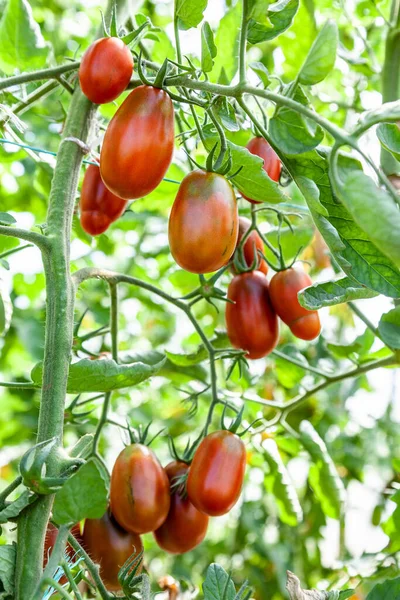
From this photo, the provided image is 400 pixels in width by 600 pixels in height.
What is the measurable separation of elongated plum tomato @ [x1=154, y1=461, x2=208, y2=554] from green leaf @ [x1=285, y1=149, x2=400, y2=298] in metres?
0.52

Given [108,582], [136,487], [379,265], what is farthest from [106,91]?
[108,582]

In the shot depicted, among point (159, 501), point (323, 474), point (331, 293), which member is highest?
point (331, 293)

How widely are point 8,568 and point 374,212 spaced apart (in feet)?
1.36

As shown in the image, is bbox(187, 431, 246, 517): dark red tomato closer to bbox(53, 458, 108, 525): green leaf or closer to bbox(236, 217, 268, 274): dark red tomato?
bbox(236, 217, 268, 274): dark red tomato

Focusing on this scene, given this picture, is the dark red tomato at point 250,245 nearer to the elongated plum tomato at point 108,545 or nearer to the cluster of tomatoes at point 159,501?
the cluster of tomatoes at point 159,501

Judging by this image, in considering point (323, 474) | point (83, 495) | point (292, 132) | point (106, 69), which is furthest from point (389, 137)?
point (323, 474)

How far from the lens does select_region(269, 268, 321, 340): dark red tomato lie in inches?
43.9

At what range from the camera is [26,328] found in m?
1.82

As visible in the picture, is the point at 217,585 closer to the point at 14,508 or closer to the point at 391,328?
the point at 14,508

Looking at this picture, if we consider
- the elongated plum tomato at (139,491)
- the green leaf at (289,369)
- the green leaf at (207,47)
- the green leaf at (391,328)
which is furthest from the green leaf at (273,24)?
the green leaf at (289,369)

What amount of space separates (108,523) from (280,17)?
27.7 inches

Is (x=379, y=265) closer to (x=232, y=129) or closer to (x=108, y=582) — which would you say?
(x=232, y=129)

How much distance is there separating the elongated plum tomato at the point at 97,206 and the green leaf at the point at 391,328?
40cm

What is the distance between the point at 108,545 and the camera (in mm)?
1039
